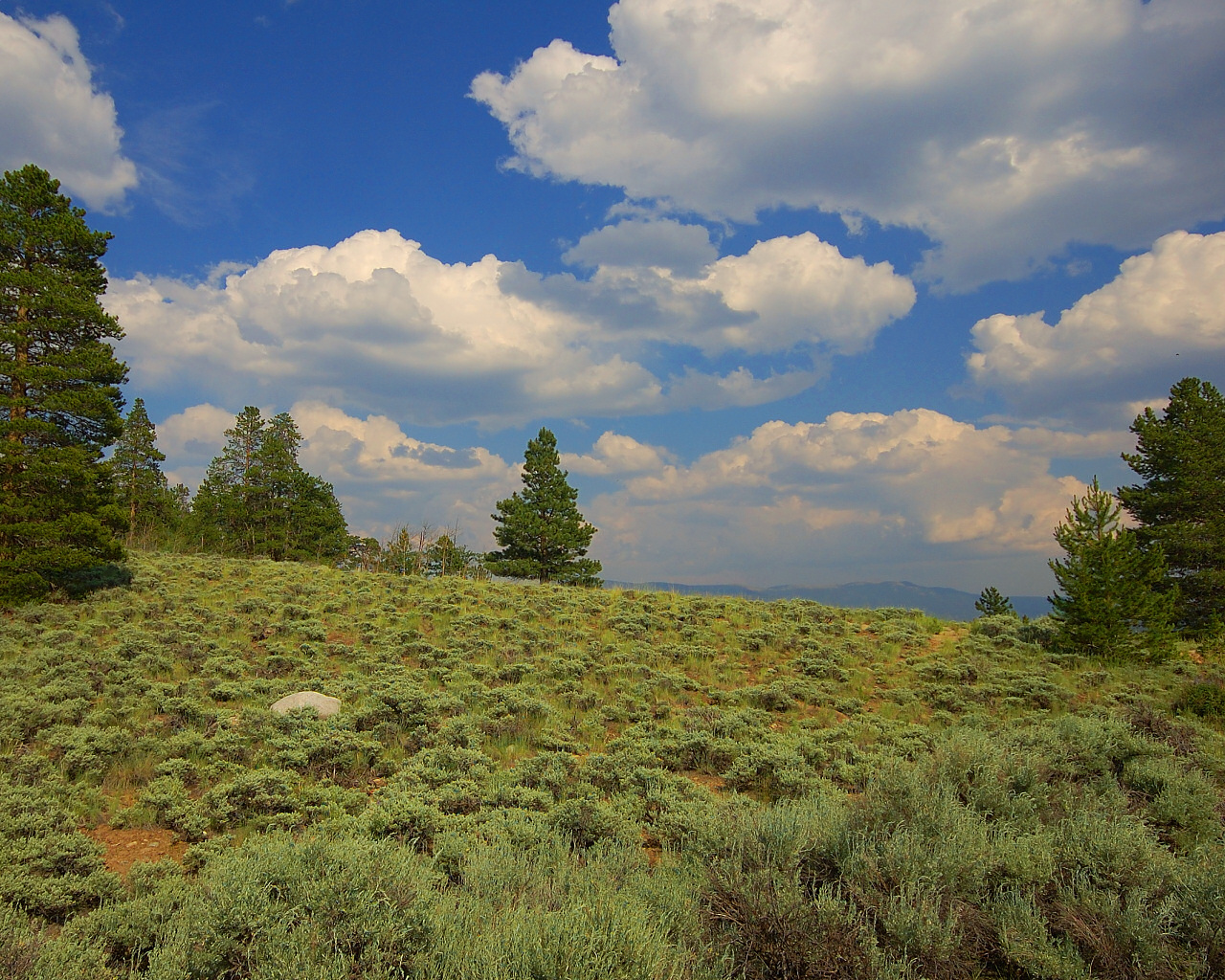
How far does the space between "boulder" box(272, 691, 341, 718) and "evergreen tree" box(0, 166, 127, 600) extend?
1323cm

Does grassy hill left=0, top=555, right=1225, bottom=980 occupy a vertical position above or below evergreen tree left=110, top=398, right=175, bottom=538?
below

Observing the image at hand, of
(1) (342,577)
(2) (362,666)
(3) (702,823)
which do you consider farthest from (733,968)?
(1) (342,577)

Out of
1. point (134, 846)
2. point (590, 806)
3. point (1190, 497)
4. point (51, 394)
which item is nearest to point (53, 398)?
point (51, 394)

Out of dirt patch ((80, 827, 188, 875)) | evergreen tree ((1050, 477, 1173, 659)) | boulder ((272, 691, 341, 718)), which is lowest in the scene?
dirt patch ((80, 827, 188, 875))

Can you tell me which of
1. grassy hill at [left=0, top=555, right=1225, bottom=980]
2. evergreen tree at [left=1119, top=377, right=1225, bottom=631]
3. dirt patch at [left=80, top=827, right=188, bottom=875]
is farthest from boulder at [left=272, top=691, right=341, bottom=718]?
evergreen tree at [left=1119, top=377, right=1225, bottom=631]

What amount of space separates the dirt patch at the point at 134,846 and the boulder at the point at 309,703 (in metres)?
3.44

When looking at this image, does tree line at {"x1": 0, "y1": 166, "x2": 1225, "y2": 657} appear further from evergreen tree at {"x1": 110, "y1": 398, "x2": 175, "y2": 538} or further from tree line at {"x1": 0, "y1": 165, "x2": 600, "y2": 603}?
evergreen tree at {"x1": 110, "y1": 398, "x2": 175, "y2": 538}

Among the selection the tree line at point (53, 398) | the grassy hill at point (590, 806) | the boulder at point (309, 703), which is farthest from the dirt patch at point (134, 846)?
the tree line at point (53, 398)

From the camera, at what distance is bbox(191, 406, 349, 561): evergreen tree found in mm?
42906

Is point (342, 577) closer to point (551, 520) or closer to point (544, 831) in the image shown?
point (551, 520)

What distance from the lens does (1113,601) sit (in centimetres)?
1584

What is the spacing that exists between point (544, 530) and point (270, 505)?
21.3 meters

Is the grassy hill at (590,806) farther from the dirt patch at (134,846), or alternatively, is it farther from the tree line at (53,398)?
the tree line at (53,398)

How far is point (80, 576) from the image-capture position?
21.0 metres
